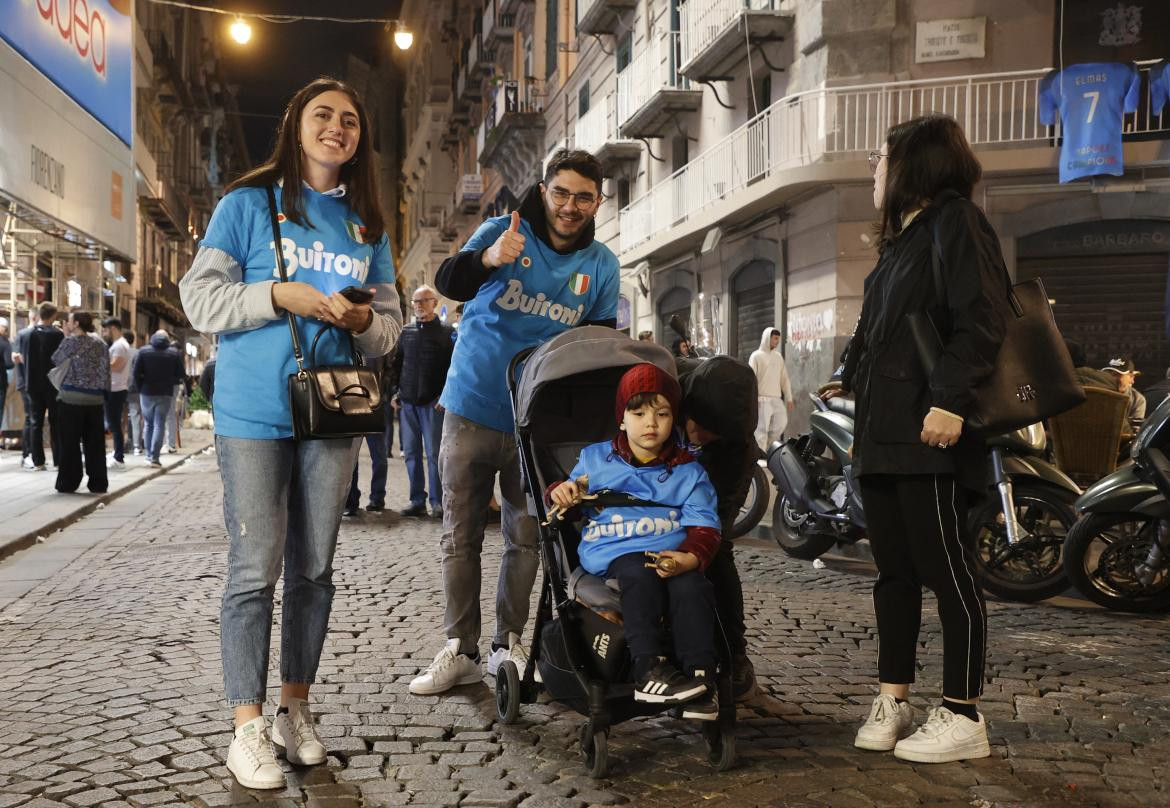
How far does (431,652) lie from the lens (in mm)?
4930

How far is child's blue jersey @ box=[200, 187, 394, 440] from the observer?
3.32 metres

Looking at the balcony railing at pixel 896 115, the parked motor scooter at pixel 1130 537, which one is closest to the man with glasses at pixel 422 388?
the parked motor scooter at pixel 1130 537

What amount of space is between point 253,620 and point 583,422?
126 centimetres

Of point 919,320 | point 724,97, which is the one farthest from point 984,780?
point 724,97

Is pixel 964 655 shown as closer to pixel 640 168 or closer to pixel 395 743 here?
pixel 395 743

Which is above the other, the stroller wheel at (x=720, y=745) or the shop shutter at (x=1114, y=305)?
the shop shutter at (x=1114, y=305)

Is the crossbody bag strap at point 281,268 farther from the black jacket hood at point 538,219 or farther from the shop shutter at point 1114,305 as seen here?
the shop shutter at point 1114,305

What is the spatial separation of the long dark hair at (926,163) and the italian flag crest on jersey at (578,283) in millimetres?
1157

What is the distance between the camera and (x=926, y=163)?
3.57 meters

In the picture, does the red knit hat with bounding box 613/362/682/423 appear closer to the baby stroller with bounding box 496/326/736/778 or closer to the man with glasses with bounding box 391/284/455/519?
the baby stroller with bounding box 496/326/736/778

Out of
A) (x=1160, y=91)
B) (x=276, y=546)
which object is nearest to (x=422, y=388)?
(x=276, y=546)

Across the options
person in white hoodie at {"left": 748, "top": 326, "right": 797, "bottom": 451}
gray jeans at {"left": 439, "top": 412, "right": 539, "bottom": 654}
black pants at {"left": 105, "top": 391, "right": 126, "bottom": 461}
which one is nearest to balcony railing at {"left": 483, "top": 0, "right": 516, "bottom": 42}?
black pants at {"left": 105, "top": 391, "right": 126, "bottom": 461}

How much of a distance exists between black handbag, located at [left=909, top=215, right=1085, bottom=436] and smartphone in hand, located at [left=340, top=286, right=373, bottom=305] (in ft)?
5.14

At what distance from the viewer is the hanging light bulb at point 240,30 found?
22.0m
